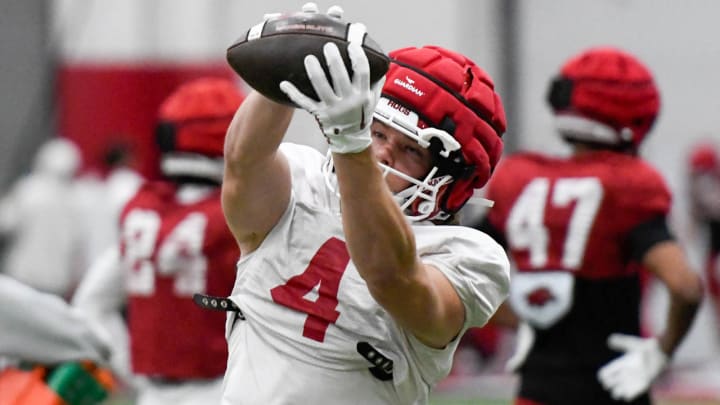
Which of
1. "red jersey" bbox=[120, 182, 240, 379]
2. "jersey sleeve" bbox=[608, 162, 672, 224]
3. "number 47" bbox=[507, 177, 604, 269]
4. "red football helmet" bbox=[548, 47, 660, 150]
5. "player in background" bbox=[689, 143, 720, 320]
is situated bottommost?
"player in background" bbox=[689, 143, 720, 320]

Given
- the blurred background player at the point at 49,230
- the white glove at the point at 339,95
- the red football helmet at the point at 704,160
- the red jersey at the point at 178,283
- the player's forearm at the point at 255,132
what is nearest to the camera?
the white glove at the point at 339,95

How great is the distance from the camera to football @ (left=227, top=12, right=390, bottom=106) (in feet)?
7.91

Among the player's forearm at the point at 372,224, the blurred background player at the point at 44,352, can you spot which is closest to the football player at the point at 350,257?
the player's forearm at the point at 372,224

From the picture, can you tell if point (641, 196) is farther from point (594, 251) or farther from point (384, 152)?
point (384, 152)

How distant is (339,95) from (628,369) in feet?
7.32

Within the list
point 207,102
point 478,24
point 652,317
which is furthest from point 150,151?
point 207,102

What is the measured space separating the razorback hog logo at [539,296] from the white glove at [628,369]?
8.5 inches

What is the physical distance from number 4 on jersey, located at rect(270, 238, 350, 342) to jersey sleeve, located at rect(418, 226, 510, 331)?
16cm

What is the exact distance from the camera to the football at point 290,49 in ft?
7.91

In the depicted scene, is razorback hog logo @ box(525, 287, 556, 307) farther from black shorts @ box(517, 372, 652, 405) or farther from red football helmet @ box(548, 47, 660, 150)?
red football helmet @ box(548, 47, 660, 150)

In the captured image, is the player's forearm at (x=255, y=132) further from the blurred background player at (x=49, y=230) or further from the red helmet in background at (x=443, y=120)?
the blurred background player at (x=49, y=230)

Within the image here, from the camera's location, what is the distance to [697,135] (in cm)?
1175

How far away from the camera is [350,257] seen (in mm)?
2756

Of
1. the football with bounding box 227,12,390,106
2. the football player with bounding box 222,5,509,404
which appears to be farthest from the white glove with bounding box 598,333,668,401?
the football with bounding box 227,12,390,106
